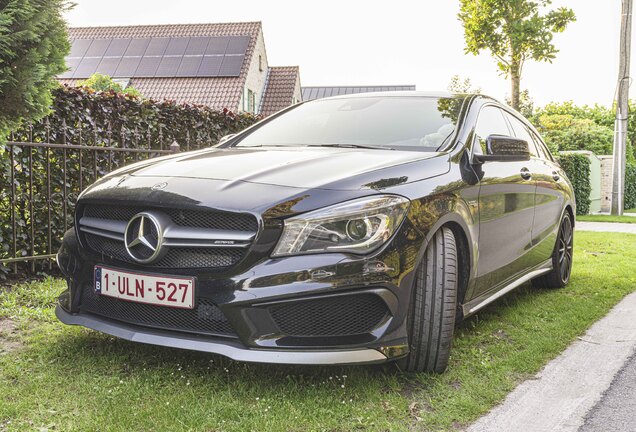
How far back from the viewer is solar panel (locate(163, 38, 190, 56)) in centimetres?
2864

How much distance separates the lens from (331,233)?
264 cm

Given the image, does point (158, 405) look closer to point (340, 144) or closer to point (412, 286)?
point (412, 286)

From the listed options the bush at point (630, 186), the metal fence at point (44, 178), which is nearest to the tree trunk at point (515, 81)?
the bush at point (630, 186)

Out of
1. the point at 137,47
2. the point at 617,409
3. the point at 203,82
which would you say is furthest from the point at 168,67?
the point at 617,409

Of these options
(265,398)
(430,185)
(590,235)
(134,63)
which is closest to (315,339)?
(265,398)

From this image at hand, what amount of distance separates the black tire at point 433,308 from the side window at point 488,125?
3.10ft

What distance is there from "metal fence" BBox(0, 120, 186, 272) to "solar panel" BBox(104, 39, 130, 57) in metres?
25.4

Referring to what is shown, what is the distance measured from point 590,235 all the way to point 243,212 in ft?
30.8

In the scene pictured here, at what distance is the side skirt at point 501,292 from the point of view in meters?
3.49

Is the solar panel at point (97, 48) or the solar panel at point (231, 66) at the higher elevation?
the solar panel at point (97, 48)

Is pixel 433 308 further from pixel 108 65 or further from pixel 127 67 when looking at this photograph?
pixel 108 65

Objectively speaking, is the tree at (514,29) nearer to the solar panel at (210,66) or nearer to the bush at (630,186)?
the bush at (630,186)

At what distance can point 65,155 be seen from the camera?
5.37 meters

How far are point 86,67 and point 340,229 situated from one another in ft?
96.1
